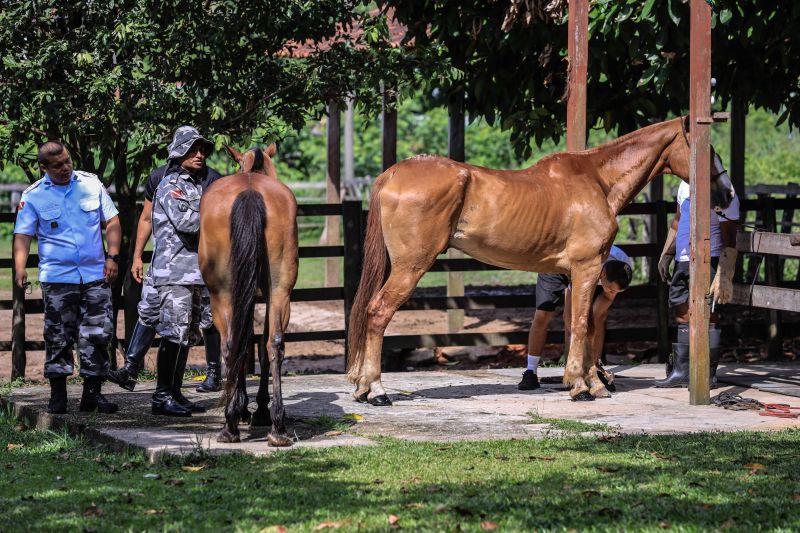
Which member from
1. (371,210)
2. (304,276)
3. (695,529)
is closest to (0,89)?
(371,210)

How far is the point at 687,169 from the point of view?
29.8ft

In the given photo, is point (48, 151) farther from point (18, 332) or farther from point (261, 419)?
point (18, 332)

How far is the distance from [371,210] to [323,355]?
18.3 ft

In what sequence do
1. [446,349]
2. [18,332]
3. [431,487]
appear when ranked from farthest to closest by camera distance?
[446,349] → [18,332] → [431,487]

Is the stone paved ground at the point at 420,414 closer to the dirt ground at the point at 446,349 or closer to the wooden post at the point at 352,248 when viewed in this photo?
the wooden post at the point at 352,248

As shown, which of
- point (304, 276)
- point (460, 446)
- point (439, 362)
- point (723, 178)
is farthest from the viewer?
point (304, 276)

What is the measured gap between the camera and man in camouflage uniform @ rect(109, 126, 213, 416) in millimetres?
7805

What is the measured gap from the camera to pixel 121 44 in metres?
9.88

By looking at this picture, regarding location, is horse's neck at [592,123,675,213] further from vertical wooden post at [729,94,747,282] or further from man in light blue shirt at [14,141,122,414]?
vertical wooden post at [729,94,747,282]

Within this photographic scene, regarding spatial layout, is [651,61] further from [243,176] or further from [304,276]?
[304,276]

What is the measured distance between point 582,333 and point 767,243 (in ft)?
4.98

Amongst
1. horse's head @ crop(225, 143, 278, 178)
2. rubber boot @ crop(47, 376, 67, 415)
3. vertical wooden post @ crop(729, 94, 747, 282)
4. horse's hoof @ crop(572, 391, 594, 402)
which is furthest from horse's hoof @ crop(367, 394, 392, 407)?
vertical wooden post @ crop(729, 94, 747, 282)

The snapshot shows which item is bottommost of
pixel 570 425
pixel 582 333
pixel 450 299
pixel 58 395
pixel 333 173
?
pixel 570 425

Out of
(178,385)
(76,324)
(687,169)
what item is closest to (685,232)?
(687,169)
